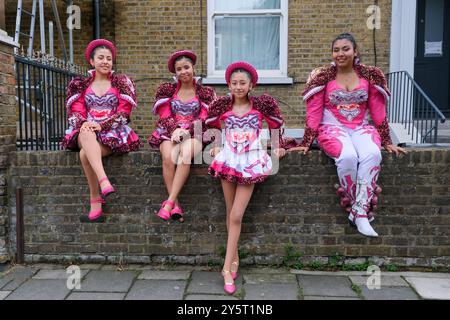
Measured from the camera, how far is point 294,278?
Answer: 133 inches

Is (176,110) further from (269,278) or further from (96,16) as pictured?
(96,16)

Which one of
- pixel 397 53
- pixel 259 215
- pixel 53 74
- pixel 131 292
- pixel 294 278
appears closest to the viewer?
pixel 131 292

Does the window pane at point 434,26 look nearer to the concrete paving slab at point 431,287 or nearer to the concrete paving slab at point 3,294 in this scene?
the concrete paving slab at point 431,287

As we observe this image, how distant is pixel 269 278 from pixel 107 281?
4.13 ft

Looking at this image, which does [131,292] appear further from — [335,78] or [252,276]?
[335,78]

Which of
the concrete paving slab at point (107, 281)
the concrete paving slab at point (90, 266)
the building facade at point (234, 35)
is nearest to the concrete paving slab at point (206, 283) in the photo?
the concrete paving slab at point (107, 281)

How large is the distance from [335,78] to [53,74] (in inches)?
122

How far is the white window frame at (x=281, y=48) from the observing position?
22.6 ft

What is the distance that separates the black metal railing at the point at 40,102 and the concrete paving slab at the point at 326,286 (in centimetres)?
282

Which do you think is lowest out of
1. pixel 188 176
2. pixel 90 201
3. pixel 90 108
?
pixel 90 201

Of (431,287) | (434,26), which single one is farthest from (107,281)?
(434,26)

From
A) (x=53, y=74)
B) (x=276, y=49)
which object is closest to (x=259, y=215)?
(x=53, y=74)

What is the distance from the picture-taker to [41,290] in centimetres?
316

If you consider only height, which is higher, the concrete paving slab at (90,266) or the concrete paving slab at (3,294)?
the concrete paving slab at (90,266)
